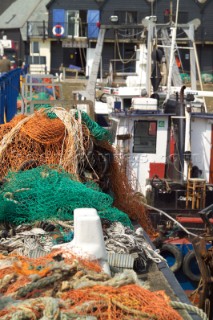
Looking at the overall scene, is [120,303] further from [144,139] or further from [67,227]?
[144,139]

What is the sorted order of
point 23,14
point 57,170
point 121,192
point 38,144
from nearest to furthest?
point 57,170 → point 38,144 → point 121,192 → point 23,14

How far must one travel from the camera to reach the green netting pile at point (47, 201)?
5.12 meters

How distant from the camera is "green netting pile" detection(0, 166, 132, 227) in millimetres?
5121

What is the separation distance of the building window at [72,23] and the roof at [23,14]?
5.98 ft

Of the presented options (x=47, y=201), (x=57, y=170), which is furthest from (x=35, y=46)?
(x=47, y=201)

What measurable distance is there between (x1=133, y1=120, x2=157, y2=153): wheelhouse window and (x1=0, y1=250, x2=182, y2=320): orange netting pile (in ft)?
28.1

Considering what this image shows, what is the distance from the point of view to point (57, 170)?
19.5 ft

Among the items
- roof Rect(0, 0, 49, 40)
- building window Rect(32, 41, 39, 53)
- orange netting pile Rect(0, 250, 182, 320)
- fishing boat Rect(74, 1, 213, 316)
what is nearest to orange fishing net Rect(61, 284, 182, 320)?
orange netting pile Rect(0, 250, 182, 320)

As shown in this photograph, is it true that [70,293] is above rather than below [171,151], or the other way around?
above

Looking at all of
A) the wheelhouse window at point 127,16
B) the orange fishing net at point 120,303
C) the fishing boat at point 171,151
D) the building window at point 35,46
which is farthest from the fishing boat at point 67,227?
the building window at point 35,46

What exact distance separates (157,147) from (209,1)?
3308 centimetres

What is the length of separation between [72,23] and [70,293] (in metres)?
41.1

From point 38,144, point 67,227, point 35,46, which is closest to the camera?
point 67,227

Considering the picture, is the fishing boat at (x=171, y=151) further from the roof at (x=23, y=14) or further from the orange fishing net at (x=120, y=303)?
the roof at (x=23, y=14)
